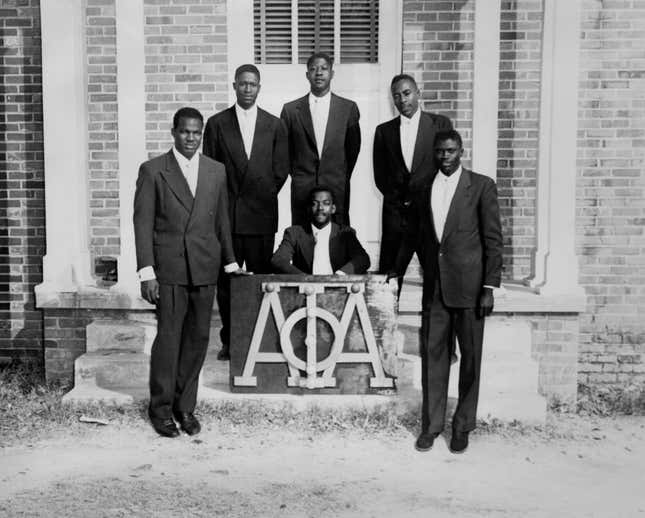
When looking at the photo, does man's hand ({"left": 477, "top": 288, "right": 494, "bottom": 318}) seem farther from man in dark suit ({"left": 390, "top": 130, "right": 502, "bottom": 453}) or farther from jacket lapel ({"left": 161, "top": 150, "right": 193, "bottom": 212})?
jacket lapel ({"left": 161, "top": 150, "right": 193, "bottom": 212})

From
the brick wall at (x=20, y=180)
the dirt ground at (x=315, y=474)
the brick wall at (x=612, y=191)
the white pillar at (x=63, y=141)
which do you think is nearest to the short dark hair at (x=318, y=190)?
the dirt ground at (x=315, y=474)

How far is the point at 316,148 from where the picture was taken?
563cm

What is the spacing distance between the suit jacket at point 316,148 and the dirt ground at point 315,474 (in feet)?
5.41

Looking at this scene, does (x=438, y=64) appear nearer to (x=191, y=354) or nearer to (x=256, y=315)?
(x=256, y=315)

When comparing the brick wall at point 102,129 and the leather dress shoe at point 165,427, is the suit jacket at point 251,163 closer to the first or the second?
the leather dress shoe at point 165,427

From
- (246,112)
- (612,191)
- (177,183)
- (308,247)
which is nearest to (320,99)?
(246,112)

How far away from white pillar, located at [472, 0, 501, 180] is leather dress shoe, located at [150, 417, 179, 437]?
3214 mm

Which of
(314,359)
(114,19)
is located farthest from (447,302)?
(114,19)

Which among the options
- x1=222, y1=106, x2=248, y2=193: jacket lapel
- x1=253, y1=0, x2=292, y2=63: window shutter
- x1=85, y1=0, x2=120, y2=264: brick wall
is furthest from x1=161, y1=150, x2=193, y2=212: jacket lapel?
x1=253, y1=0, x2=292, y2=63: window shutter

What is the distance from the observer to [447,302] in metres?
4.99

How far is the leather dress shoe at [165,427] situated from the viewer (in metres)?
5.18

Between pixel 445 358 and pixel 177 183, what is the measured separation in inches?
78.2

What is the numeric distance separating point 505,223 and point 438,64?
1.47m

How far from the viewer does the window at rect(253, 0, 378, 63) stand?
7215 millimetres
